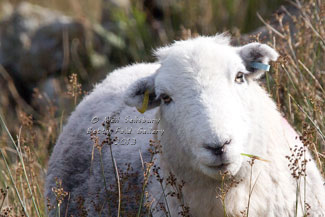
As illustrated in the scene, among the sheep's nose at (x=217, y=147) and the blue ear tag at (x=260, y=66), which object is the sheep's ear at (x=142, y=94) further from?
the sheep's nose at (x=217, y=147)

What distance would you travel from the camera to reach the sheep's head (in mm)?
2998

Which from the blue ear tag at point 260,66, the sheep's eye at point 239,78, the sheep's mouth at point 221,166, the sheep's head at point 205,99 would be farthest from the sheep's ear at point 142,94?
the sheep's mouth at point 221,166

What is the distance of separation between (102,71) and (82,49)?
0.68m

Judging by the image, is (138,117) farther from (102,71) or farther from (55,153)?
(102,71)

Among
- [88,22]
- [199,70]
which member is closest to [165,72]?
[199,70]

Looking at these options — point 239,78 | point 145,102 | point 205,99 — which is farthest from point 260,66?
point 145,102

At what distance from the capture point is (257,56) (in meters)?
3.66

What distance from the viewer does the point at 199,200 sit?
11.3 feet

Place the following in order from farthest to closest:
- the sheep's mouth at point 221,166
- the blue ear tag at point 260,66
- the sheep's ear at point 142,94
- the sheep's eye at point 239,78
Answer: the sheep's ear at point 142,94, the blue ear tag at point 260,66, the sheep's eye at point 239,78, the sheep's mouth at point 221,166

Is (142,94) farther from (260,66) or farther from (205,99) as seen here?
(260,66)

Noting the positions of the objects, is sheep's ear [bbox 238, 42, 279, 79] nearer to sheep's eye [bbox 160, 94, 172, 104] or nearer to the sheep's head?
the sheep's head

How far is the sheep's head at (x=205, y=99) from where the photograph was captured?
118 inches

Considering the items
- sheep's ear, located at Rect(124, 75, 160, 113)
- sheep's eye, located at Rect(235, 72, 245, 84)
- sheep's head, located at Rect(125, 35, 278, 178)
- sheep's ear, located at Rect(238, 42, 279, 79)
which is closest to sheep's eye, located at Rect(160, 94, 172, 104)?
sheep's head, located at Rect(125, 35, 278, 178)

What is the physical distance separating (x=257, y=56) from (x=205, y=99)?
696mm
